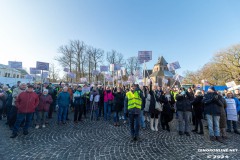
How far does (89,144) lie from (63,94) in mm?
3960

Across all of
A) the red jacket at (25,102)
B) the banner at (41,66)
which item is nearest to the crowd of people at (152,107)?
the red jacket at (25,102)

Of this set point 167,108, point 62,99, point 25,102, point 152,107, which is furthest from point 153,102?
point 25,102

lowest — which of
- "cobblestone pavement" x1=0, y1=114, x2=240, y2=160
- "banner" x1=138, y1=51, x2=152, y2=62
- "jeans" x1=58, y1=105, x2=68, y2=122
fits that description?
"cobblestone pavement" x1=0, y1=114, x2=240, y2=160

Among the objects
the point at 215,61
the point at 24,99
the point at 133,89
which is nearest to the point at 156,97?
the point at 133,89

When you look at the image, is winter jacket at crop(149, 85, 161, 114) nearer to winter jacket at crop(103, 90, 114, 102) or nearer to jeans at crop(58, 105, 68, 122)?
winter jacket at crop(103, 90, 114, 102)

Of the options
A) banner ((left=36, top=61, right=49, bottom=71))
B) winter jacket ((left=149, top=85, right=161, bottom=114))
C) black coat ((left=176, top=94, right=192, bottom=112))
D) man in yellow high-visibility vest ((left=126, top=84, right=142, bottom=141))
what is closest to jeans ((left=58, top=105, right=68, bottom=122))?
man in yellow high-visibility vest ((left=126, top=84, right=142, bottom=141))

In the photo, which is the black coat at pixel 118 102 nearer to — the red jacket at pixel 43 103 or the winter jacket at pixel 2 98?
the red jacket at pixel 43 103

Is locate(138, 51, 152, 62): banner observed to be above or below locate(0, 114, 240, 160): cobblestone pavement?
above

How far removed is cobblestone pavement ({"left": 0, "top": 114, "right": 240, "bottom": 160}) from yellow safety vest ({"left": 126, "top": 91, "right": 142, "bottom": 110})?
1327 mm

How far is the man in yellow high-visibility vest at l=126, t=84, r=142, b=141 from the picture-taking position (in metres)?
5.38

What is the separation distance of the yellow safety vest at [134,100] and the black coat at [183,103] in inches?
77.9

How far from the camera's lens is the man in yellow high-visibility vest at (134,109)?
5.38 m

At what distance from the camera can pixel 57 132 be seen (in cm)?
645

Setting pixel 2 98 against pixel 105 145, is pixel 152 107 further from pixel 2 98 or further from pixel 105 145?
pixel 2 98
